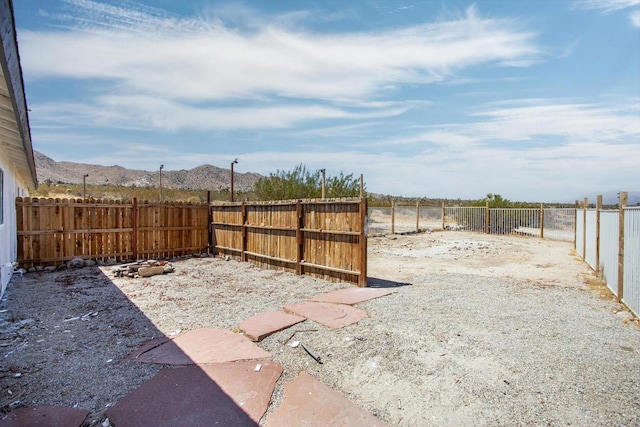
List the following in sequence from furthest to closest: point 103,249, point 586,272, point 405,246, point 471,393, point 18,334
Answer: point 405,246
point 103,249
point 586,272
point 18,334
point 471,393

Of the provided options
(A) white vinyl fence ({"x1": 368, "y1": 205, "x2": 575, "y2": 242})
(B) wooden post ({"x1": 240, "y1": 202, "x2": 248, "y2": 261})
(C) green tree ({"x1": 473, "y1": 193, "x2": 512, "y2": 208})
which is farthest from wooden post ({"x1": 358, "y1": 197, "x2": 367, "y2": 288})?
(C) green tree ({"x1": 473, "y1": 193, "x2": 512, "y2": 208})

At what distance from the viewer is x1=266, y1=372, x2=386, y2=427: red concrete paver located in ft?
8.68

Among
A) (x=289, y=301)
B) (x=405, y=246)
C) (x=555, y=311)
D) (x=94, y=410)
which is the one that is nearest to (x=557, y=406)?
(x=555, y=311)

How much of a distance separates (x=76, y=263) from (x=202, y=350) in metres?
7.22

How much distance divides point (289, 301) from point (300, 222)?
257 centimetres

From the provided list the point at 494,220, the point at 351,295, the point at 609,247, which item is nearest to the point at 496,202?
the point at 494,220

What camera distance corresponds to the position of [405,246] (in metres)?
14.4

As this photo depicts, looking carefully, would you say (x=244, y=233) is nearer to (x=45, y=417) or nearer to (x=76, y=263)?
(x=76, y=263)

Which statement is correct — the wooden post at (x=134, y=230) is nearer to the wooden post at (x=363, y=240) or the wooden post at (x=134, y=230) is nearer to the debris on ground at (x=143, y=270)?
the debris on ground at (x=143, y=270)

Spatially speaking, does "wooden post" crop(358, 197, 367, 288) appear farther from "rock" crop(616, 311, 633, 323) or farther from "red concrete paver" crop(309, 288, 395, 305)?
"rock" crop(616, 311, 633, 323)

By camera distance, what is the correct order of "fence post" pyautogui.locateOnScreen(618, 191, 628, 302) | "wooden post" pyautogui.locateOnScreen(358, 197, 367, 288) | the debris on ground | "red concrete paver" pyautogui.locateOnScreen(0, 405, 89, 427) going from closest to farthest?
1. "red concrete paver" pyautogui.locateOnScreen(0, 405, 89, 427)
2. "fence post" pyautogui.locateOnScreen(618, 191, 628, 302)
3. "wooden post" pyautogui.locateOnScreen(358, 197, 367, 288)
4. the debris on ground

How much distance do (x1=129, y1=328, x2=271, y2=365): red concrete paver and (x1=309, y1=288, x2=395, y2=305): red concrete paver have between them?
185 cm

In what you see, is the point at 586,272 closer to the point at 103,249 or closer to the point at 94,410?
the point at 94,410

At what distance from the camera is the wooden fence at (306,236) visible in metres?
7.07
